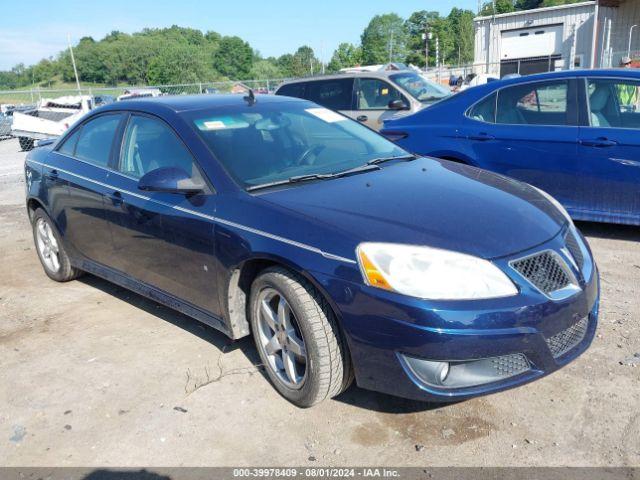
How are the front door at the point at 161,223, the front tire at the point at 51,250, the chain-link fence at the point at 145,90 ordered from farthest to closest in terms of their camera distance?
the chain-link fence at the point at 145,90
the front tire at the point at 51,250
the front door at the point at 161,223

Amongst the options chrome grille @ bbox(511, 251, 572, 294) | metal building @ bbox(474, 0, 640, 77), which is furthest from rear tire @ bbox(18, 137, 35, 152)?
metal building @ bbox(474, 0, 640, 77)

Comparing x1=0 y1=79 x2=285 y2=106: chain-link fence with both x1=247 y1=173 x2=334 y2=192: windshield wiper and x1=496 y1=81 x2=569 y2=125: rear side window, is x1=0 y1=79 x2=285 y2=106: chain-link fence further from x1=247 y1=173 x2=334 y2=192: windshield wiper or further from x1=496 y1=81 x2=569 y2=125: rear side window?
x1=247 y1=173 x2=334 y2=192: windshield wiper

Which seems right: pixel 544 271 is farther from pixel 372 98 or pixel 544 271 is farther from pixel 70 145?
pixel 372 98

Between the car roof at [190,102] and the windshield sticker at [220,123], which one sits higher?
the car roof at [190,102]

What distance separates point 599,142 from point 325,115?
258 centimetres

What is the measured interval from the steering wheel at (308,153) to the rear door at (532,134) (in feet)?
8.40

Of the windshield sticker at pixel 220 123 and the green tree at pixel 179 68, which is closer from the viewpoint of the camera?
the windshield sticker at pixel 220 123

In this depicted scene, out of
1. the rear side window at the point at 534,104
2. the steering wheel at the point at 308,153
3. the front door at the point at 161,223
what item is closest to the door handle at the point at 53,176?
the front door at the point at 161,223

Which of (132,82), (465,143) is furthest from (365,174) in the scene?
(132,82)

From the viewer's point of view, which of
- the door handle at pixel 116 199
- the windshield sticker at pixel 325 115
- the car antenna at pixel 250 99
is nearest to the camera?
the door handle at pixel 116 199

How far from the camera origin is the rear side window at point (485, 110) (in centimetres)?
590

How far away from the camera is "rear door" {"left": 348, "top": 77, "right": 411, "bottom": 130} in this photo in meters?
9.02

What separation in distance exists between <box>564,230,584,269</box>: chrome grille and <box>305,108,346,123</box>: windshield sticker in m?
1.87

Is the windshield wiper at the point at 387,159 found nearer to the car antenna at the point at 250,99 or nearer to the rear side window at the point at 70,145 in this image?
the car antenna at the point at 250,99
